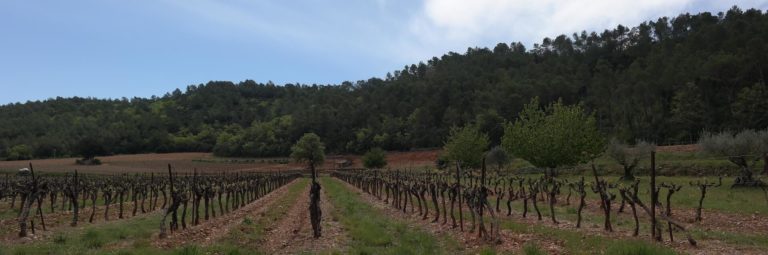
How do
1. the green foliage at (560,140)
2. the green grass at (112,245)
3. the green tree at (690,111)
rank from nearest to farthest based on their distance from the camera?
the green grass at (112,245)
the green foliage at (560,140)
the green tree at (690,111)

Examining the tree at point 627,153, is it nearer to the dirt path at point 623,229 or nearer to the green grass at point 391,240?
the dirt path at point 623,229

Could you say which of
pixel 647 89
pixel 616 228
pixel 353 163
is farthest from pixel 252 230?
pixel 353 163

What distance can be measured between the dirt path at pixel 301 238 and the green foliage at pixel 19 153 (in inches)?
5536

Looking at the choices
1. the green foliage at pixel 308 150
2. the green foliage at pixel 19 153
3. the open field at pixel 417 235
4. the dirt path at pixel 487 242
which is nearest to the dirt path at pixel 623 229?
the open field at pixel 417 235

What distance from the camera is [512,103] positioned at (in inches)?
4862

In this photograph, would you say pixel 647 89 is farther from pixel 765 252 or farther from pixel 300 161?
pixel 765 252

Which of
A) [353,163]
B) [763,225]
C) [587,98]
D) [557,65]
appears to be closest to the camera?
[763,225]

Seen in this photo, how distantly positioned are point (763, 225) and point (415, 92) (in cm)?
15526

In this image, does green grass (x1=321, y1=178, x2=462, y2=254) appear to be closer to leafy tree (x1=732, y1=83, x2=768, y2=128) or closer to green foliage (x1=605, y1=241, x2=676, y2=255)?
green foliage (x1=605, y1=241, x2=676, y2=255)

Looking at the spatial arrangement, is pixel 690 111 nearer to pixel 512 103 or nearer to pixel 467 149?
pixel 467 149

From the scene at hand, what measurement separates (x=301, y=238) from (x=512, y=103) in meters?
111

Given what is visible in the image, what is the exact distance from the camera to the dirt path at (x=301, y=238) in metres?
15.1

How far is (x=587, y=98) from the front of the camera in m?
114

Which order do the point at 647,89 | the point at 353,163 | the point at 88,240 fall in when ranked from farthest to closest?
the point at 353,163
the point at 647,89
the point at 88,240
